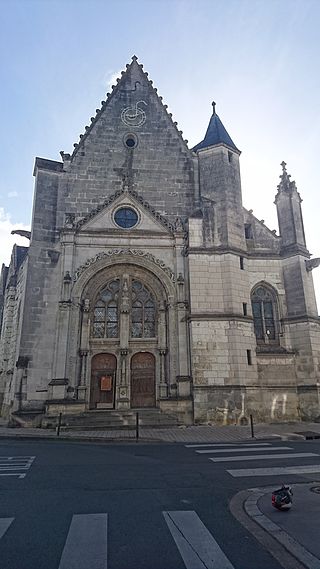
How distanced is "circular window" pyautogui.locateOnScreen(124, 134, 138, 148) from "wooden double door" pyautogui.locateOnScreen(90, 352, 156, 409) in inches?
433


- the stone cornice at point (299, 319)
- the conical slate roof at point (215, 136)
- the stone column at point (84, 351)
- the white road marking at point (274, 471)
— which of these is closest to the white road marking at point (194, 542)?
the white road marking at point (274, 471)

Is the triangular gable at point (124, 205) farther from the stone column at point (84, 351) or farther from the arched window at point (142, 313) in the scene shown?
the stone column at point (84, 351)

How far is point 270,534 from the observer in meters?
3.83

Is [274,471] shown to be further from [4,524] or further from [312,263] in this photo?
[312,263]

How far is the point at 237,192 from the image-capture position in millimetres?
18453

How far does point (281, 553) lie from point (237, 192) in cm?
1682

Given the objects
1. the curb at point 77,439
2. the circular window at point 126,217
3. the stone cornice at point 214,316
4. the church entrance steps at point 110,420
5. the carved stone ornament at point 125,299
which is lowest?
the curb at point 77,439

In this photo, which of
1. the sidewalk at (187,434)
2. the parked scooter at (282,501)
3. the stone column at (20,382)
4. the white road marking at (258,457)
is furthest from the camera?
the stone column at (20,382)

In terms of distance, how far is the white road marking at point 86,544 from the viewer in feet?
10.3

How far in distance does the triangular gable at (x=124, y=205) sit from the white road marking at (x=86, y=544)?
1448 cm

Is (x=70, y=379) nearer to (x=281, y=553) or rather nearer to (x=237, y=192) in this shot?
(x=237, y=192)

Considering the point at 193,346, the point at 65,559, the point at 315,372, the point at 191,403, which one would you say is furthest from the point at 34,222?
the point at 65,559

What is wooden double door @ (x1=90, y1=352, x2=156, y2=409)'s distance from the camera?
52.0ft

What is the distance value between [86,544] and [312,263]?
16607 millimetres
